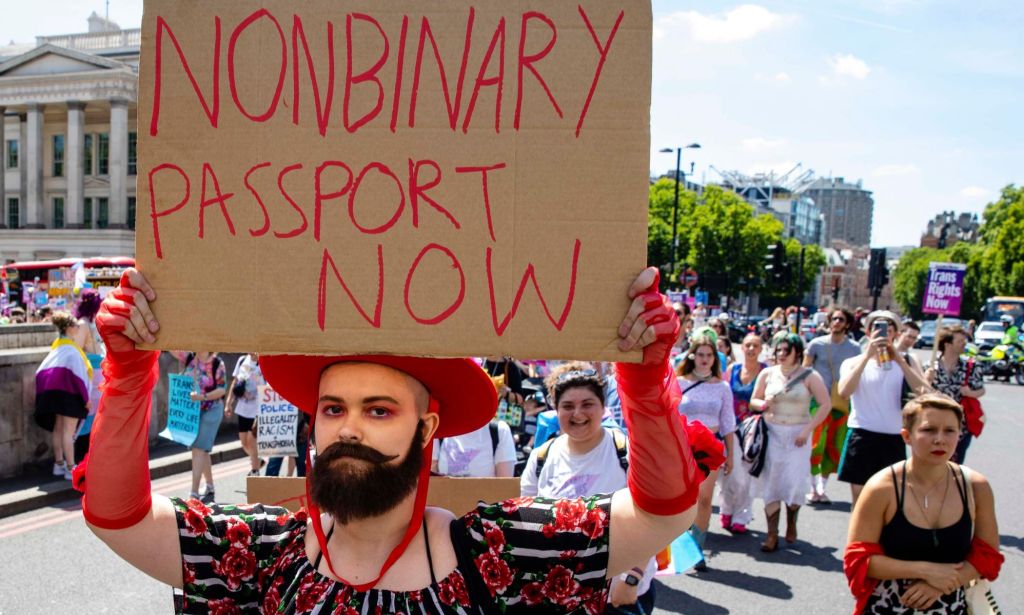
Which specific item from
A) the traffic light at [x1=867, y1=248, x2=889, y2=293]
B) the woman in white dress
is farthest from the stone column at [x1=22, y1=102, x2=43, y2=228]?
the woman in white dress

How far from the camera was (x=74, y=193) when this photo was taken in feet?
180

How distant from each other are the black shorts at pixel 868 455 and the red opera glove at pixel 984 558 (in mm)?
3381

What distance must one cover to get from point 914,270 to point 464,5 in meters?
136

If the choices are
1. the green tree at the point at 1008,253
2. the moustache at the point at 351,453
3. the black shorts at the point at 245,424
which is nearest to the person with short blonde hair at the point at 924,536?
the moustache at the point at 351,453

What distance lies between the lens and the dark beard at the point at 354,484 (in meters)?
1.91

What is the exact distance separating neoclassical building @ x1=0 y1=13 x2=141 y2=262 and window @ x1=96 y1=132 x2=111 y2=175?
0.07m

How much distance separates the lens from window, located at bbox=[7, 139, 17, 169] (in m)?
58.2

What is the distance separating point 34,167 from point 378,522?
62926mm

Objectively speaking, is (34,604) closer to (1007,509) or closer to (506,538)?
(506,538)

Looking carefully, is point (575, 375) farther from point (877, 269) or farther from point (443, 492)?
point (877, 269)

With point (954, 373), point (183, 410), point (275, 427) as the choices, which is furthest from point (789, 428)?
point (183, 410)

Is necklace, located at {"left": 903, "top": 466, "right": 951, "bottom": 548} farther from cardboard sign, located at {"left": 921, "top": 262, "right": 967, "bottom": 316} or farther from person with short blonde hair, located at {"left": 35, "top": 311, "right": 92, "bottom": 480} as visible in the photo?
person with short blonde hair, located at {"left": 35, "top": 311, "right": 92, "bottom": 480}

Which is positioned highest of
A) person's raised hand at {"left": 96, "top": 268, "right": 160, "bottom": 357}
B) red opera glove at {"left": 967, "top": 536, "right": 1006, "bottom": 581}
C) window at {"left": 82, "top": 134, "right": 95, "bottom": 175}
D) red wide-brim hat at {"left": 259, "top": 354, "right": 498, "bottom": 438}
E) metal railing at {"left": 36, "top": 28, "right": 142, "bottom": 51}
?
metal railing at {"left": 36, "top": 28, "right": 142, "bottom": 51}

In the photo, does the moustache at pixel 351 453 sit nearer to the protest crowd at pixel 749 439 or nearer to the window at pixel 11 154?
the protest crowd at pixel 749 439
